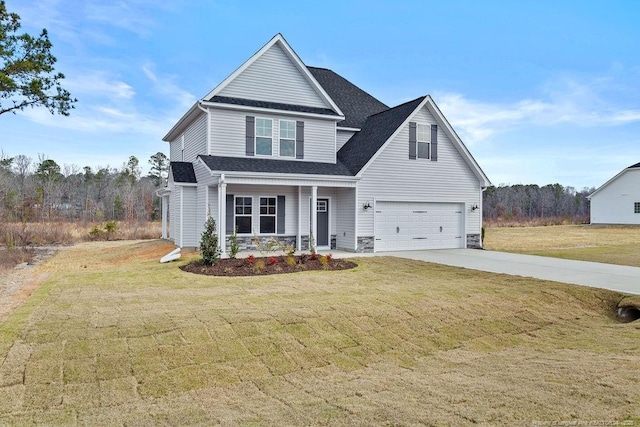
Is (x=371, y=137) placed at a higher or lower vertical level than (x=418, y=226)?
higher

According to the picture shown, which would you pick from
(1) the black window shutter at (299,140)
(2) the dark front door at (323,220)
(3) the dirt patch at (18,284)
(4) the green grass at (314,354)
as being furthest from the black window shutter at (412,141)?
(3) the dirt patch at (18,284)

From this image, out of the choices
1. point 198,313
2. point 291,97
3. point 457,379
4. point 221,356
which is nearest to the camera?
point 457,379

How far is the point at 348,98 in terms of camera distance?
2186cm

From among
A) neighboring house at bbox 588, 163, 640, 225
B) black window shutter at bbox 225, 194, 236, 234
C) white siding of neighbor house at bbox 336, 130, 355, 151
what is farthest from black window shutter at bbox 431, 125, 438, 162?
neighboring house at bbox 588, 163, 640, 225

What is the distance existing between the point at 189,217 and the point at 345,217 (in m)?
6.37

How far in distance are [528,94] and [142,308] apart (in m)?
22.8

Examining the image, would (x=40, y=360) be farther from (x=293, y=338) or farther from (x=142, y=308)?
(x=293, y=338)

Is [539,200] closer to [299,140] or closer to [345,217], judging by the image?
[345,217]

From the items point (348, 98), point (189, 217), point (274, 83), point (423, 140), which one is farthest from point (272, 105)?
point (423, 140)

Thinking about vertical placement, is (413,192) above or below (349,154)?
below

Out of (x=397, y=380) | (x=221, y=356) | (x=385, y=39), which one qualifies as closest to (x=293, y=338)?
(x=221, y=356)

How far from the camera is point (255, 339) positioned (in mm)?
6215

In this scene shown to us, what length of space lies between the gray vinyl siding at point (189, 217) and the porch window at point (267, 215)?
9.59 feet

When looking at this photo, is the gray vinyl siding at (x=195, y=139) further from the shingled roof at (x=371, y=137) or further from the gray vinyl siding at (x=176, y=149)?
the shingled roof at (x=371, y=137)
